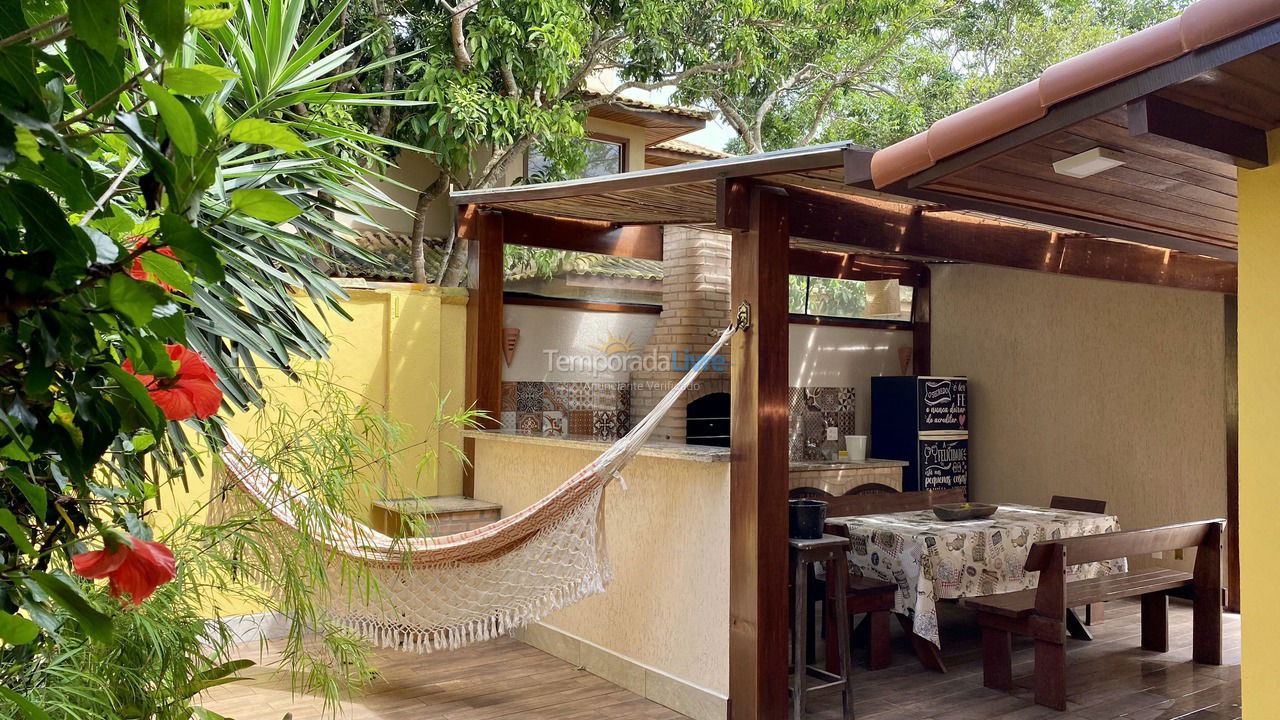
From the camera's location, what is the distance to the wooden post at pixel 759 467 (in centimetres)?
368

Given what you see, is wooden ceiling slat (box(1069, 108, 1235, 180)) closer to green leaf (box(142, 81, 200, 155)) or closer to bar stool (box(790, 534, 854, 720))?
bar stool (box(790, 534, 854, 720))

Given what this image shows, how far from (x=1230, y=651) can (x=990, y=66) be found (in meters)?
12.1

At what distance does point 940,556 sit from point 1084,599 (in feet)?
2.20

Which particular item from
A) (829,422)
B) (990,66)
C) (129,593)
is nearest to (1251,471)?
(129,593)

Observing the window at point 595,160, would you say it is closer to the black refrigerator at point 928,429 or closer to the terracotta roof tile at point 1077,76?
the black refrigerator at point 928,429

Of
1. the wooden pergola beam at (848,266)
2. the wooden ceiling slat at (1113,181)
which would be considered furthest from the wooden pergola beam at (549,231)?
the wooden ceiling slat at (1113,181)

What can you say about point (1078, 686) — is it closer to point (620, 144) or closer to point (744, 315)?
point (744, 315)

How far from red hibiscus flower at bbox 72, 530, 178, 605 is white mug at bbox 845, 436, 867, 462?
268 inches

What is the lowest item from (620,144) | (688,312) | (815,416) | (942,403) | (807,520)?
(807,520)

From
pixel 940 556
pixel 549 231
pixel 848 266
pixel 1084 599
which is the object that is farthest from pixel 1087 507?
pixel 549 231

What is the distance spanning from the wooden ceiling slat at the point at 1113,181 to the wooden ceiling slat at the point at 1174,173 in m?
0.02

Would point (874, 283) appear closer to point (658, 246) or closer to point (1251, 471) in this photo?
point (658, 246)

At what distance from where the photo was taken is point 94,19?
1.50 feet

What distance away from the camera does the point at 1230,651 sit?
5.07 m
